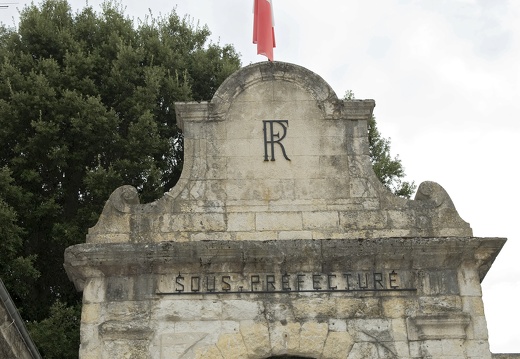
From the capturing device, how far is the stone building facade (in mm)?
8352

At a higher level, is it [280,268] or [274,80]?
[274,80]

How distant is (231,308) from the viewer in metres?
8.45

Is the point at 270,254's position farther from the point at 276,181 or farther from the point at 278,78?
the point at 278,78

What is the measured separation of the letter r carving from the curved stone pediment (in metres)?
0.01

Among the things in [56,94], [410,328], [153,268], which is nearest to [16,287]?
[56,94]

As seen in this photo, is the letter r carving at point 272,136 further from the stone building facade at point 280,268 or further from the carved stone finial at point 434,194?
the carved stone finial at point 434,194

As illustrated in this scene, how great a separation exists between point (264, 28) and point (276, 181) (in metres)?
2.63

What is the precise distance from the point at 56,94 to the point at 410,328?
26.2 ft

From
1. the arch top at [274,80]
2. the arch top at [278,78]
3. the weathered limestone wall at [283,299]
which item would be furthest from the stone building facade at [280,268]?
the arch top at [278,78]

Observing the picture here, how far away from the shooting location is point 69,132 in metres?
13.7

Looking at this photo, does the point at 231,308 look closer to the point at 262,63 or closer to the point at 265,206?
the point at 265,206

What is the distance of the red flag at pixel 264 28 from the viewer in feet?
35.0

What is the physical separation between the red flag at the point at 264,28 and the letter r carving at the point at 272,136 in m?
1.49

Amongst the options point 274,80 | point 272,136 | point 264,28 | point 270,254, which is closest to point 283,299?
point 270,254
